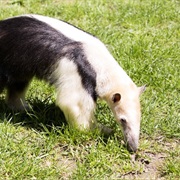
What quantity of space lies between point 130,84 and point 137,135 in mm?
600

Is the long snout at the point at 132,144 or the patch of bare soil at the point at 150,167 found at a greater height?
the long snout at the point at 132,144

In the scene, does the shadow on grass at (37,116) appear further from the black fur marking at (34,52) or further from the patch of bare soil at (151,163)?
the patch of bare soil at (151,163)

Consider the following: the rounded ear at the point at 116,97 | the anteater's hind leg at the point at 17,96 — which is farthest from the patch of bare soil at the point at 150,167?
the anteater's hind leg at the point at 17,96

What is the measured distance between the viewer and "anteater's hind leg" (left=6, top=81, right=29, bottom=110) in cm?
610

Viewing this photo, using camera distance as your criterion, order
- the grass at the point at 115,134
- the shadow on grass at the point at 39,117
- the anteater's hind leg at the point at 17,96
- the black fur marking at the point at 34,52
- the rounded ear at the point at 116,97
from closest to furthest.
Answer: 1. the grass at the point at 115,134
2. the rounded ear at the point at 116,97
3. the black fur marking at the point at 34,52
4. the shadow on grass at the point at 39,117
5. the anteater's hind leg at the point at 17,96

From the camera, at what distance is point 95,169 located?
17.0 feet

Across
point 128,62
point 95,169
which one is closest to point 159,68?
point 128,62

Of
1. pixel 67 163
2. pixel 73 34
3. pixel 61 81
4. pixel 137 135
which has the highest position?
Result: pixel 73 34

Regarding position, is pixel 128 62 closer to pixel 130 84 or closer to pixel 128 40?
pixel 128 40

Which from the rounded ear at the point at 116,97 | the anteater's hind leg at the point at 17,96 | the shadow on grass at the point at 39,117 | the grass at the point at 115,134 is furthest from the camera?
the anteater's hind leg at the point at 17,96

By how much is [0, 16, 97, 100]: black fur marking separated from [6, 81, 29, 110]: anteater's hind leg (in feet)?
0.96

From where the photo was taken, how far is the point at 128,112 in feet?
17.5

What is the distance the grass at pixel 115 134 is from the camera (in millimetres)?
5188

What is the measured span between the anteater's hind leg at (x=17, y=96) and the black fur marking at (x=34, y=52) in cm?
29
